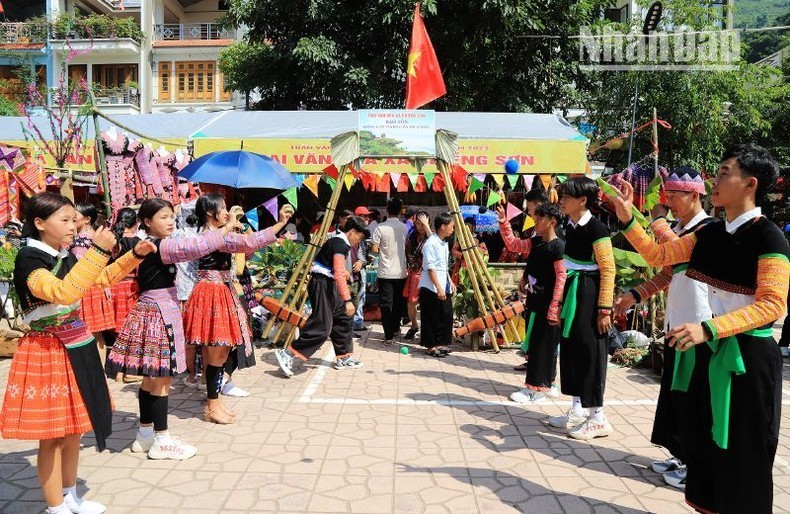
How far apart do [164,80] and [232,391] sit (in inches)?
1021

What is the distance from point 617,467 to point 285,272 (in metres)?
5.54

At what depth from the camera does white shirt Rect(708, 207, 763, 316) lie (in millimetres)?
2475

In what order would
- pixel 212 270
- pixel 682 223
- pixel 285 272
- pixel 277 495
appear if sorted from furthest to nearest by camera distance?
pixel 285 272, pixel 212 270, pixel 682 223, pixel 277 495

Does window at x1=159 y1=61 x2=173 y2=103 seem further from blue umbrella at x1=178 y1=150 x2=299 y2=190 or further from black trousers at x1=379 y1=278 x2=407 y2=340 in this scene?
blue umbrella at x1=178 y1=150 x2=299 y2=190

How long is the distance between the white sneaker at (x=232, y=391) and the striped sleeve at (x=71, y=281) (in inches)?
107

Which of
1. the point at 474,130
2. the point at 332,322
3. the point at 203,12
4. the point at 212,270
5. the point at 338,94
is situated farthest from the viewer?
the point at 203,12

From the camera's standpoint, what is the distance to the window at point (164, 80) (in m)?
27.1

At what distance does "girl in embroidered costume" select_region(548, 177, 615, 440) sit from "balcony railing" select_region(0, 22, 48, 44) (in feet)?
92.6

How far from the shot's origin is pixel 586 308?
411 cm

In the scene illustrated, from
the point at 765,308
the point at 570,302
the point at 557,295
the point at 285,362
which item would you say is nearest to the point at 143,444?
the point at 285,362

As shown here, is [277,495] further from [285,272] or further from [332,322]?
[285,272]

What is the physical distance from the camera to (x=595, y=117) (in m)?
15.6

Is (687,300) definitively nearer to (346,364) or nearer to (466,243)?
(346,364)

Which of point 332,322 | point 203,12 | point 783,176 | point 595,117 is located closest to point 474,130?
point 332,322
